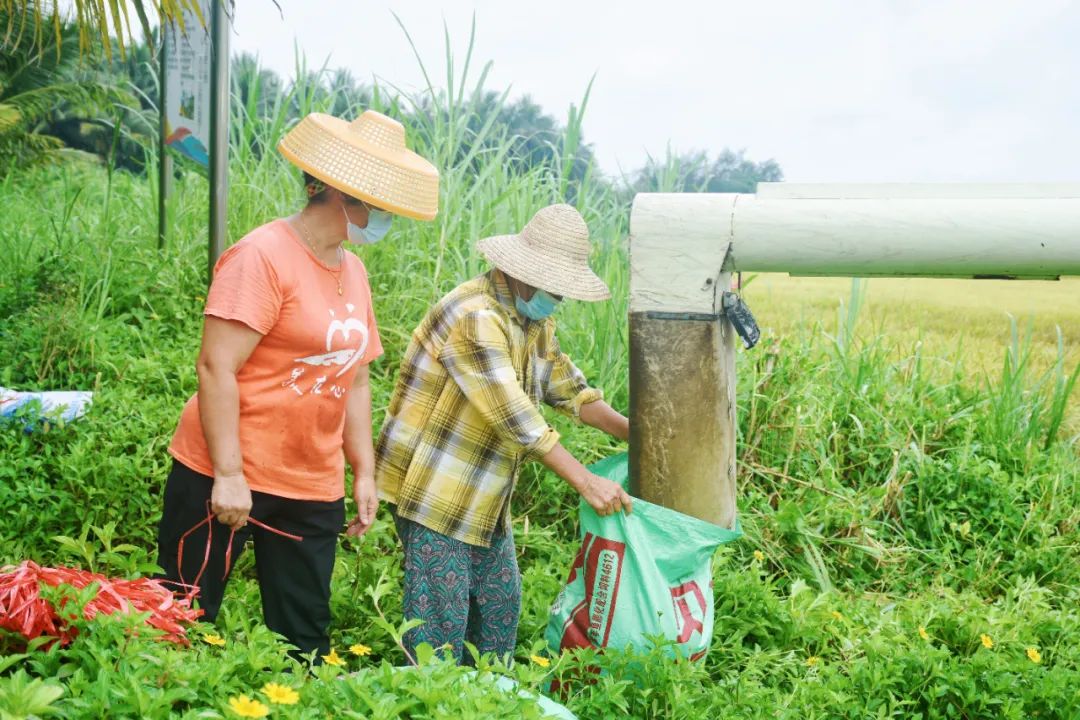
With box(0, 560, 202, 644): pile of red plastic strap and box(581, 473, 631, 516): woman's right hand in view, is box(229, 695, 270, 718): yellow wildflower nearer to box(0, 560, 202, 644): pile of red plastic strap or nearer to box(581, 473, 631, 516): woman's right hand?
box(0, 560, 202, 644): pile of red plastic strap

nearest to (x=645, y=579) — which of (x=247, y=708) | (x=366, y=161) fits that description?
(x=366, y=161)

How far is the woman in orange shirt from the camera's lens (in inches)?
93.1

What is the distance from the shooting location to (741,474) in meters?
4.56

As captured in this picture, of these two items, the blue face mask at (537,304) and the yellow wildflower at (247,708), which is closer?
the yellow wildflower at (247,708)

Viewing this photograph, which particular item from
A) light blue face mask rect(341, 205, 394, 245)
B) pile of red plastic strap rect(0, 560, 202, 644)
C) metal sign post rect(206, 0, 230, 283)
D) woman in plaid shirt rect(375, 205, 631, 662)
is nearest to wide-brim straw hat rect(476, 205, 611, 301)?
woman in plaid shirt rect(375, 205, 631, 662)

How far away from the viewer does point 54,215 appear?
19.1 ft

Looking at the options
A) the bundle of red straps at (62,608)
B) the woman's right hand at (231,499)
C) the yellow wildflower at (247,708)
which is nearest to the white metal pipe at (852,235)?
the woman's right hand at (231,499)

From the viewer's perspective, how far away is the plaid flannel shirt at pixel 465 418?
8.56ft

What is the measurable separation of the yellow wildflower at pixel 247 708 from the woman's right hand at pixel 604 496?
1317 mm

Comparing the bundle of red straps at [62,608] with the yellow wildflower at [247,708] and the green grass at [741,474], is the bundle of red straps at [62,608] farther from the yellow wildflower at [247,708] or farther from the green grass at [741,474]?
the yellow wildflower at [247,708]

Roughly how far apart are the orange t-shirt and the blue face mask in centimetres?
40

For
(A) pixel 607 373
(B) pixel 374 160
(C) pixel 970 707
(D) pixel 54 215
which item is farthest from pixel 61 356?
(C) pixel 970 707

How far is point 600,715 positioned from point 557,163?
346 cm

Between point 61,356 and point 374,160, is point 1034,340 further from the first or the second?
point 61,356
